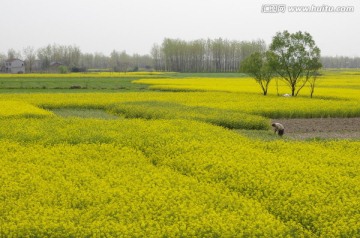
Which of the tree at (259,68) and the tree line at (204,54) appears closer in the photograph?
the tree at (259,68)

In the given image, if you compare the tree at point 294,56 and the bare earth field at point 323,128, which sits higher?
the tree at point 294,56

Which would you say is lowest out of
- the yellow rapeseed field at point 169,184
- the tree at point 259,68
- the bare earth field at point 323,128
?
the bare earth field at point 323,128

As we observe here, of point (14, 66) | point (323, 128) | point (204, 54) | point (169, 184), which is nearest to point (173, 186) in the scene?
point (169, 184)

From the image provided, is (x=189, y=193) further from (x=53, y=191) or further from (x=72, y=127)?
(x=72, y=127)

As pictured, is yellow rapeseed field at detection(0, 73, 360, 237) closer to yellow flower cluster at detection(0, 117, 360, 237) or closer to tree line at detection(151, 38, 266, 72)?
yellow flower cluster at detection(0, 117, 360, 237)

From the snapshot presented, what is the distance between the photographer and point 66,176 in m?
12.4

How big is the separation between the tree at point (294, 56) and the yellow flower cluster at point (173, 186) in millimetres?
29242

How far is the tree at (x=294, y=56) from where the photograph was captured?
46719 millimetres

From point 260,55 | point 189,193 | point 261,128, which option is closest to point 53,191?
point 189,193

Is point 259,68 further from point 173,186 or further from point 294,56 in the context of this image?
point 173,186

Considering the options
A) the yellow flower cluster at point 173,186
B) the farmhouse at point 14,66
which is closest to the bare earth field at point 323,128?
the yellow flower cluster at point 173,186

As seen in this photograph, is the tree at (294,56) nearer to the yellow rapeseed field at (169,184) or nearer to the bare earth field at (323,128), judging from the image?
the bare earth field at (323,128)

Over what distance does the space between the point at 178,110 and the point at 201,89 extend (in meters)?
24.7

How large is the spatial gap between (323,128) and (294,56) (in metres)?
22.4
